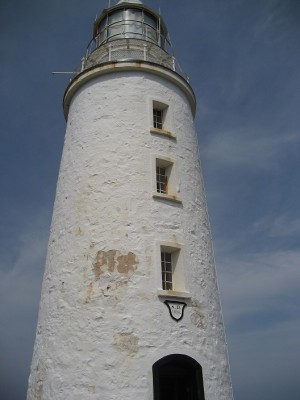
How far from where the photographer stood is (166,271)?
11531 mm

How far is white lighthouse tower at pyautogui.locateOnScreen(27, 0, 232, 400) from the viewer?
9.76m

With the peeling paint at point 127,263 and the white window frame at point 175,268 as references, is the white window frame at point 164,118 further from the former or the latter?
the peeling paint at point 127,263

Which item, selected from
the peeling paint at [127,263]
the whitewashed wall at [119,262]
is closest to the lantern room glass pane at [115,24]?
the whitewashed wall at [119,262]

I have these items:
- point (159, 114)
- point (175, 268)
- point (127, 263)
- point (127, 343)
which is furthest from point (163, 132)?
point (127, 343)

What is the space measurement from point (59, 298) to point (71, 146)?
5721mm

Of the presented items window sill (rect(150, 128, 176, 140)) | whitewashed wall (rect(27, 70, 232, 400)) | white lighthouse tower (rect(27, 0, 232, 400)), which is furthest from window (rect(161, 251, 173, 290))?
window sill (rect(150, 128, 176, 140))

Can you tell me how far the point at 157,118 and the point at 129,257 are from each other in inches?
244

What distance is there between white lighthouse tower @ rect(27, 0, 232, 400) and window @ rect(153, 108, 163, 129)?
0.17ft

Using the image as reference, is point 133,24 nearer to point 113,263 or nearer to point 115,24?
point 115,24

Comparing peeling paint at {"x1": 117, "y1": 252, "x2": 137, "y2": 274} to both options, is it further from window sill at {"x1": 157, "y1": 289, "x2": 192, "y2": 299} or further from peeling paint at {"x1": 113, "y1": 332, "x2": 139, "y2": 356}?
peeling paint at {"x1": 113, "y1": 332, "x2": 139, "y2": 356}

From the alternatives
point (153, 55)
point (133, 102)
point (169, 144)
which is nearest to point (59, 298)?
point (169, 144)

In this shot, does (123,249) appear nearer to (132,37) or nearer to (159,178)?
(159,178)

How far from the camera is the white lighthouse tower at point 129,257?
9758mm

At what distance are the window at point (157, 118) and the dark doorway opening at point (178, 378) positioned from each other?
829 centimetres
